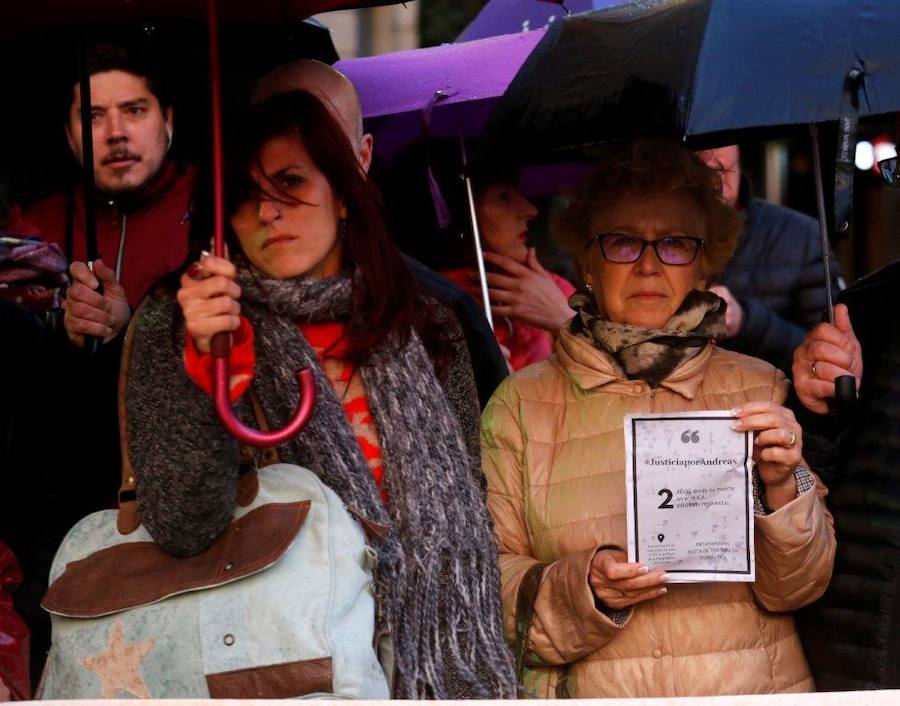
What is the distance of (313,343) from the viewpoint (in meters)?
4.12

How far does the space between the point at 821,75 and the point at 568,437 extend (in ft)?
3.33

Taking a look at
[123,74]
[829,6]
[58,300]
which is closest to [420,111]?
[123,74]

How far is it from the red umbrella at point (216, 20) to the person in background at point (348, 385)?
118 millimetres

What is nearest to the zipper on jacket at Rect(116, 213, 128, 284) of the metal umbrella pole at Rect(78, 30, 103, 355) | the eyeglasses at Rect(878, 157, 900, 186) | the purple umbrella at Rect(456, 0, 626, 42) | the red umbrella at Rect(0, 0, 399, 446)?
the metal umbrella pole at Rect(78, 30, 103, 355)

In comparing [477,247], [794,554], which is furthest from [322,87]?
[794,554]

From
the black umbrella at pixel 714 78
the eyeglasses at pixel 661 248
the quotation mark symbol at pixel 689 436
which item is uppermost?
the black umbrella at pixel 714 78

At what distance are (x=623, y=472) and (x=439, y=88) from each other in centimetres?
149

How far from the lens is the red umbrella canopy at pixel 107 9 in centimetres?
418

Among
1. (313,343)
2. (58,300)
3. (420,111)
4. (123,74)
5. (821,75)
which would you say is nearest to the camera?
(821,75)

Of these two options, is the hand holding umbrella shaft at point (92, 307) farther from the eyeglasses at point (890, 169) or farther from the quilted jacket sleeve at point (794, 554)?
the eyeglasses at point (890, 169)

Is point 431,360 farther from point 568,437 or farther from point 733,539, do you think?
point 733,539

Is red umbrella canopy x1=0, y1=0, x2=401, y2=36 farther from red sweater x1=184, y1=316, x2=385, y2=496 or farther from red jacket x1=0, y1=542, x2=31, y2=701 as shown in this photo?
red jacket x1=0, y1=542, x2=31, y2=701

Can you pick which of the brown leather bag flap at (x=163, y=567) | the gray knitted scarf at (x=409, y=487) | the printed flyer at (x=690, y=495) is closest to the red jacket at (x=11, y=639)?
the brown leather bag flap at (x=163, y=567)

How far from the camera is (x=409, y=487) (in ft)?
13.0
